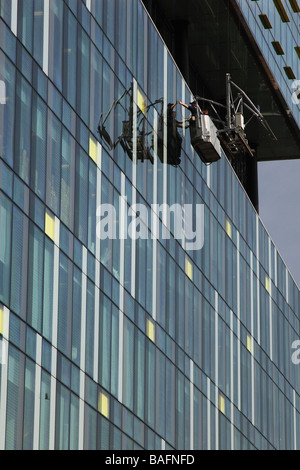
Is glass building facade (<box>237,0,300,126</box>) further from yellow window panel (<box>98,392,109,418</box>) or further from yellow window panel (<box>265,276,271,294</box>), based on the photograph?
yellow window panel (<box>98,392,109,418</box>)

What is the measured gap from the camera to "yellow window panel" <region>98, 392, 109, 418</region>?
179ft

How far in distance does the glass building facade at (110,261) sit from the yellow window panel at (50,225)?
2.8 inches

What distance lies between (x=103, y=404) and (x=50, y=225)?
26.4ft

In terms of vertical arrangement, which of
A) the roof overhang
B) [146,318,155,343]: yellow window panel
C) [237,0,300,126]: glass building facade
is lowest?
[146,318,155,343]: yellow window panel

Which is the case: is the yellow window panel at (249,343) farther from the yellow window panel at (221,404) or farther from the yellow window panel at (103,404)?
the yellow window panel at (103,404)

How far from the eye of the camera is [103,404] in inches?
2162

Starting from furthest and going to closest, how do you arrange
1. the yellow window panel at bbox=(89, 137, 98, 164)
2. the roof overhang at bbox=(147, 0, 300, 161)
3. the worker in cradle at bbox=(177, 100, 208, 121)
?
the roof overhang at bbox=(147, 0, 300, 161), the worker in cradle at bbox=(177, 100, 208, 121), the yellow window panel at bbox=(89, 137, 98, 164)

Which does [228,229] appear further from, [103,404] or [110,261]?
[103,404]

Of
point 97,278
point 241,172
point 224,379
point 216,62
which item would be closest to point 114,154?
point 97,278

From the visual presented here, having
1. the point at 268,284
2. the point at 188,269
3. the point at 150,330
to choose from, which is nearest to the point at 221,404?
the point at 188,269

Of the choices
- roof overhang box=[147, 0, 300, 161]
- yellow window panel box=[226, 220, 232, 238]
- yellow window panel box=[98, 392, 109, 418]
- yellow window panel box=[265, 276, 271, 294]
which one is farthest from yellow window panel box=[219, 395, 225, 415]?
roof overhang box=[147, 0, 300, 161]

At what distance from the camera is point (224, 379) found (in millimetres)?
75312

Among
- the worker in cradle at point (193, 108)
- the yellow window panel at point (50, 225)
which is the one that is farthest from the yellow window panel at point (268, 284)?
the yellow window panel at point (50, 225)

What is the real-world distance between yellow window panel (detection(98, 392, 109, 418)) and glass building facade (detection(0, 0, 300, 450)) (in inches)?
3.2
